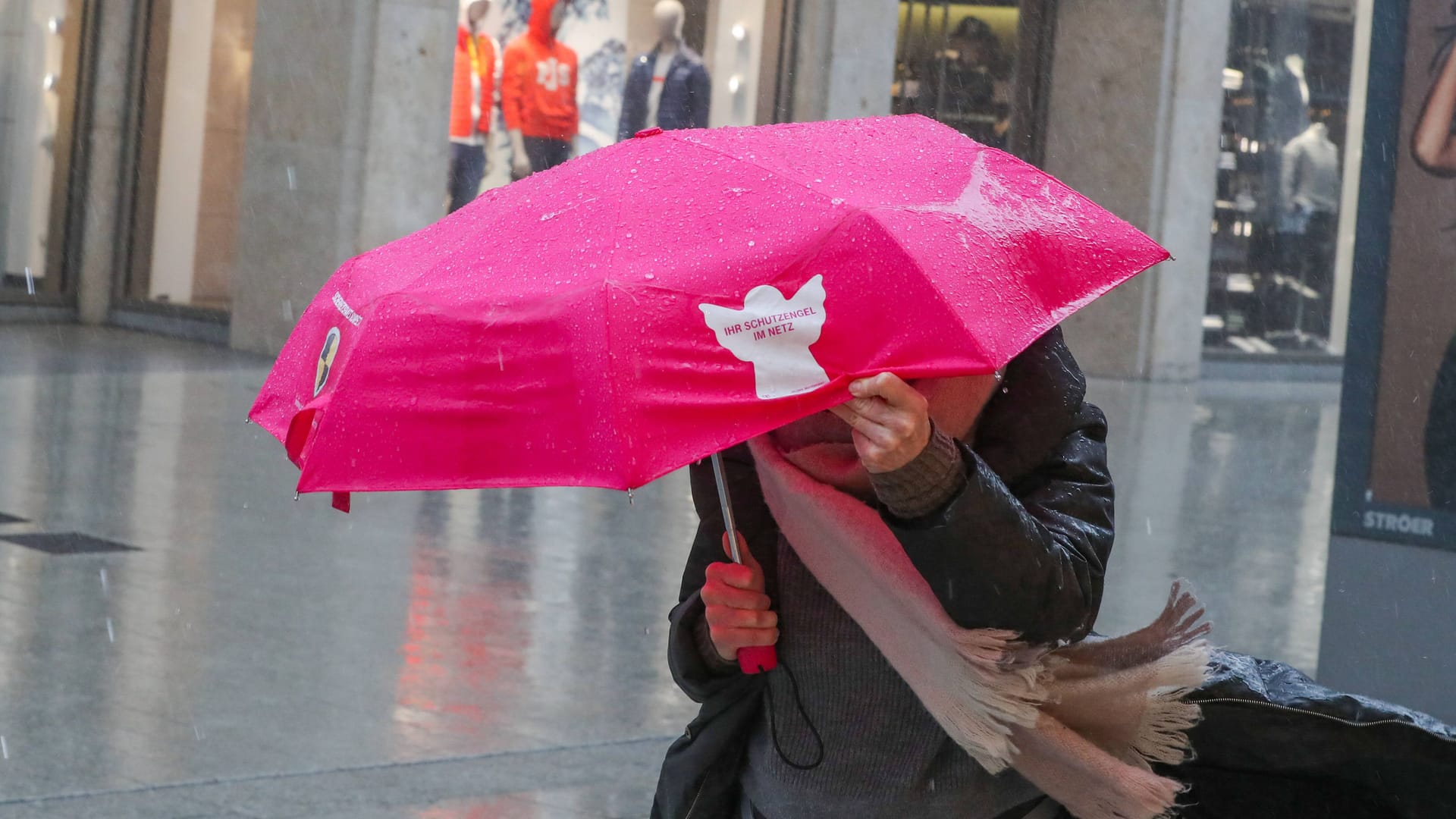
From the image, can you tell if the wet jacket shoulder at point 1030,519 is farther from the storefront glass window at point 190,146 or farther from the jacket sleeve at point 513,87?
the storefront glass window at point 190,146

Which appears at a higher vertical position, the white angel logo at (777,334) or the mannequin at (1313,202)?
the mannequin at (1313,202)

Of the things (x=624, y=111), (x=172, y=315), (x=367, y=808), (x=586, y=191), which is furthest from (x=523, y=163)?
(x=586, y=191)

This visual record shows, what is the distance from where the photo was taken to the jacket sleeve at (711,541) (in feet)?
7.57

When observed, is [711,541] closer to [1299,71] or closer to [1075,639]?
[1075,639]

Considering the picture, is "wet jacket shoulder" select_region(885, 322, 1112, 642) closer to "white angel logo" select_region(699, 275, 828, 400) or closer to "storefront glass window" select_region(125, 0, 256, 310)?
"white angel logo" select_region(699, 275, 828, 400)

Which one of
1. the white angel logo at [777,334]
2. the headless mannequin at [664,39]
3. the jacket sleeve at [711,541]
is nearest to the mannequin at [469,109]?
the headless mannequin at [664,39]

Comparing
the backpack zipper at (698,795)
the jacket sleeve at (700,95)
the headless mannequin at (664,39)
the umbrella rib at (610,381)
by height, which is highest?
the headless mannequin at (664,39)

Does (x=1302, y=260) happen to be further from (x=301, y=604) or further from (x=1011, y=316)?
(x=1011, y=316)

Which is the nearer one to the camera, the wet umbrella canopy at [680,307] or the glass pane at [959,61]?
the wet umbrella canopy at [680,307]

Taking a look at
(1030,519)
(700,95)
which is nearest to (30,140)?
Answer: (700,95)

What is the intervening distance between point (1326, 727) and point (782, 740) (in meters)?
0.70

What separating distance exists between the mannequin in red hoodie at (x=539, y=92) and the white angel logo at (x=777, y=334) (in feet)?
48.5

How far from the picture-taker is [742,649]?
7.29 ft

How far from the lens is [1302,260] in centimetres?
2194
